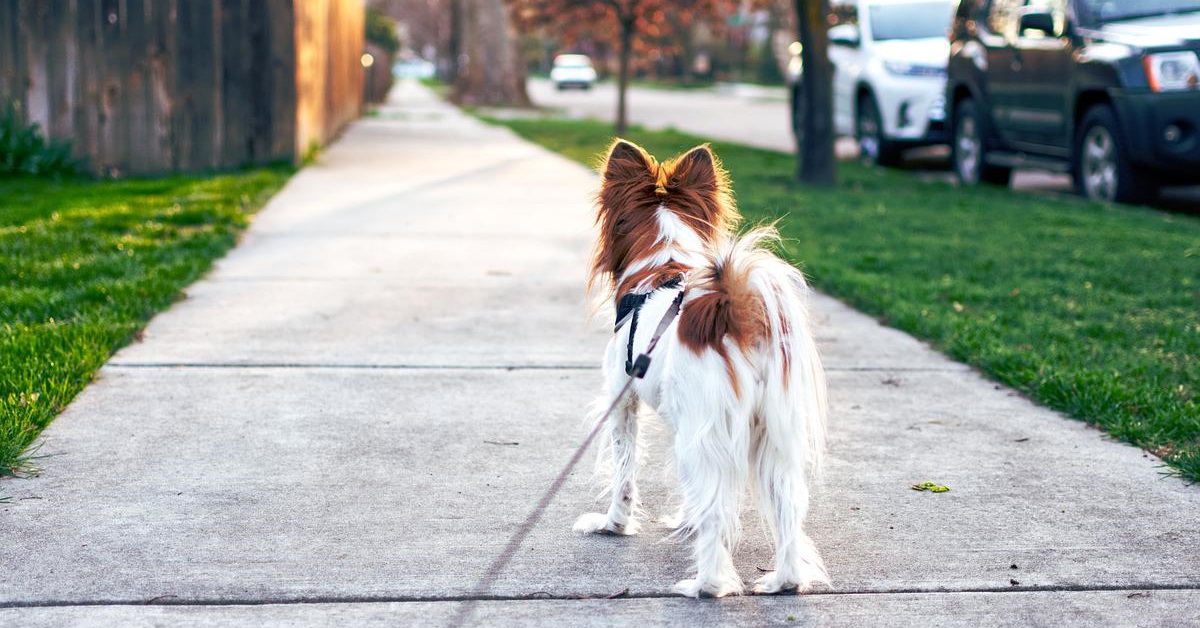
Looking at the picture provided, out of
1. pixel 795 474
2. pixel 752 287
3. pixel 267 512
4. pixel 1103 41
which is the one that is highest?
pixel 1103 41

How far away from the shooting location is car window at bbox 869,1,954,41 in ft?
52.9

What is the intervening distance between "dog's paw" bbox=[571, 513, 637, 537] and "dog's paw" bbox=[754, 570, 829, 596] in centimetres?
52

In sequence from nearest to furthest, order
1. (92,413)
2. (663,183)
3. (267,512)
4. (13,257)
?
1. (663,183)
2. (267,512)
3. (92,413)
4. (13,257)

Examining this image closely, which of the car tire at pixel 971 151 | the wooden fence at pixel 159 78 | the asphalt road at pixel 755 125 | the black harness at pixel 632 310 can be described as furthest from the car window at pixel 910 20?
the black harness at pixel 632 310

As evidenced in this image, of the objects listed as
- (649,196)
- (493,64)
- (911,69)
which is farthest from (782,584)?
(493,64)

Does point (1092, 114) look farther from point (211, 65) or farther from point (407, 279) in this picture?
point (211, 65)

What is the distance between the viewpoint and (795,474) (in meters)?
3.39

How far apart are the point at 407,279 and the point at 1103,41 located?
6.26 metres

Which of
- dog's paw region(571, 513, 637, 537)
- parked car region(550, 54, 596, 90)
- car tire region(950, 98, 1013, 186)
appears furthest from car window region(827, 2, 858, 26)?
parked car region(550, 54, 596, 90)

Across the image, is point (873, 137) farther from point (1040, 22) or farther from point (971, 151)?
point (1040, 22)

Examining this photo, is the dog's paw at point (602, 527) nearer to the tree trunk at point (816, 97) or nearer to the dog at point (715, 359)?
the dog at point (715, 359)

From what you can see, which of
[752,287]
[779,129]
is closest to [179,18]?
[752,287]

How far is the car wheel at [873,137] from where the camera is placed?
15664mm

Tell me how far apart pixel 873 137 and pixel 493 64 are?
23911 millimetres
